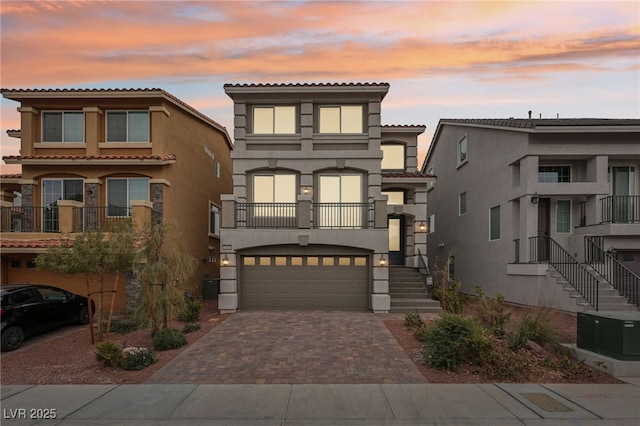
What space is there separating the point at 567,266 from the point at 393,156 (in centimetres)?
932

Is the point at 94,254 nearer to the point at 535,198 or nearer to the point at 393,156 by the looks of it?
the point at 393,156

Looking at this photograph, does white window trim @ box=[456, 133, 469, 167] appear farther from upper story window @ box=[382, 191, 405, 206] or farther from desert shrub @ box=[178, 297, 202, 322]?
desert shrub @ box=[178, 297, 202, 322]

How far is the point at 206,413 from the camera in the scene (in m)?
6.19

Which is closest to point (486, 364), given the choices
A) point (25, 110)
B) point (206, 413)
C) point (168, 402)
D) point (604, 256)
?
point (206, 413)

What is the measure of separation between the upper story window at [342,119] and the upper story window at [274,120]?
1295mm

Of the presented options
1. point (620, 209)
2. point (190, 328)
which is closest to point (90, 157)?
point (190, 328)

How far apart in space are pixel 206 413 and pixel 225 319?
7137 mm

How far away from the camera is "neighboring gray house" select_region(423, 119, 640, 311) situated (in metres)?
13.8

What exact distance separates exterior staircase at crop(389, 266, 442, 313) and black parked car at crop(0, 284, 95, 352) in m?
11.3

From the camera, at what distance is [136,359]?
8.38m

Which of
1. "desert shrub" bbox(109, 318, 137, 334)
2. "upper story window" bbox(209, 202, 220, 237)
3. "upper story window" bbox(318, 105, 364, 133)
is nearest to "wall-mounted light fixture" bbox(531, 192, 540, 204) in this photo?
"upper story window" bbox(318, 105, 364, 133)

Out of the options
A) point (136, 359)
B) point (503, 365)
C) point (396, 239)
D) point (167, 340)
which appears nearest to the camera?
point (503, 365)

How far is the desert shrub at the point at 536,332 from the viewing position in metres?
8.90

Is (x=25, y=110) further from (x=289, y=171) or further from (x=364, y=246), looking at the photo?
(x=364, y=246)
